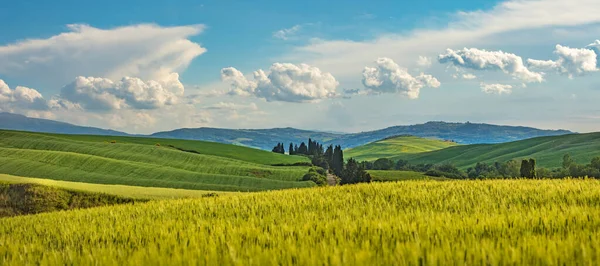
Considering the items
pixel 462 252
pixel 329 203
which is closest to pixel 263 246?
pixel 462 252

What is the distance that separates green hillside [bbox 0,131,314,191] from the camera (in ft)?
308

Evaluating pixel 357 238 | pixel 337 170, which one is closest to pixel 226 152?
pixel 337 170

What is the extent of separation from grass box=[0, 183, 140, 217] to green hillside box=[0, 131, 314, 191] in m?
55.9

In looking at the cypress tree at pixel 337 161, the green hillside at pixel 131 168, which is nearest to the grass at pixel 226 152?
the cypress tree at pixel 337 161

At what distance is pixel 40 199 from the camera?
3256 cm

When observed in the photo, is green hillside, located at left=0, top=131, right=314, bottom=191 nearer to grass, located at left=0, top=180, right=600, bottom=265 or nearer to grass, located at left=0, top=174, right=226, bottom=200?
grass, located at left=0, top=174, right=226, bottom=200

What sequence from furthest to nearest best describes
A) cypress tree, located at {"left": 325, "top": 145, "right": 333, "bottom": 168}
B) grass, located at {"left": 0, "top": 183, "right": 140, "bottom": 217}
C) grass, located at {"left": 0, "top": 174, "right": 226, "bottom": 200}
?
1. cypress tree, located at {"left": 325, "top": 145, "right": 333, "bottom": 168}
2. grass, located at {"left": 0, "top": 174, "right": 226, "bottom": 200}
3. grass, located at {"left": 0, "top": 183, "right": 140, "bottom": 217}

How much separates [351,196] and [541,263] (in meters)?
9.06

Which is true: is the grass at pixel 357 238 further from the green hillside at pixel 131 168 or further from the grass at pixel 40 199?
the green hillside at pixel 131 168

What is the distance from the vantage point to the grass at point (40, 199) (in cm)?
3086

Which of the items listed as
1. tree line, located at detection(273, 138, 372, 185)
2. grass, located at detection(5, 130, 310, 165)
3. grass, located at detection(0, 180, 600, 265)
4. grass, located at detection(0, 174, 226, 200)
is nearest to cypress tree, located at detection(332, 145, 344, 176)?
tree line, located at detection(273, 138, 372, 185)

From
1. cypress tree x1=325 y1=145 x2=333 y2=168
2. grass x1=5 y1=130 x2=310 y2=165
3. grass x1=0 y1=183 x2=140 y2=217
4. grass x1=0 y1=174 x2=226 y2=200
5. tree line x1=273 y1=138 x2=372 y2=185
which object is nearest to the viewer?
grass x1=0 y1=183 x2=140 y2=217

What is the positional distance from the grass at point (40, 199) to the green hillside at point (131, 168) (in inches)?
2200

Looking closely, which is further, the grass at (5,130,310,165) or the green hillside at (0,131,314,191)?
the grass at (5,130,310,165)
